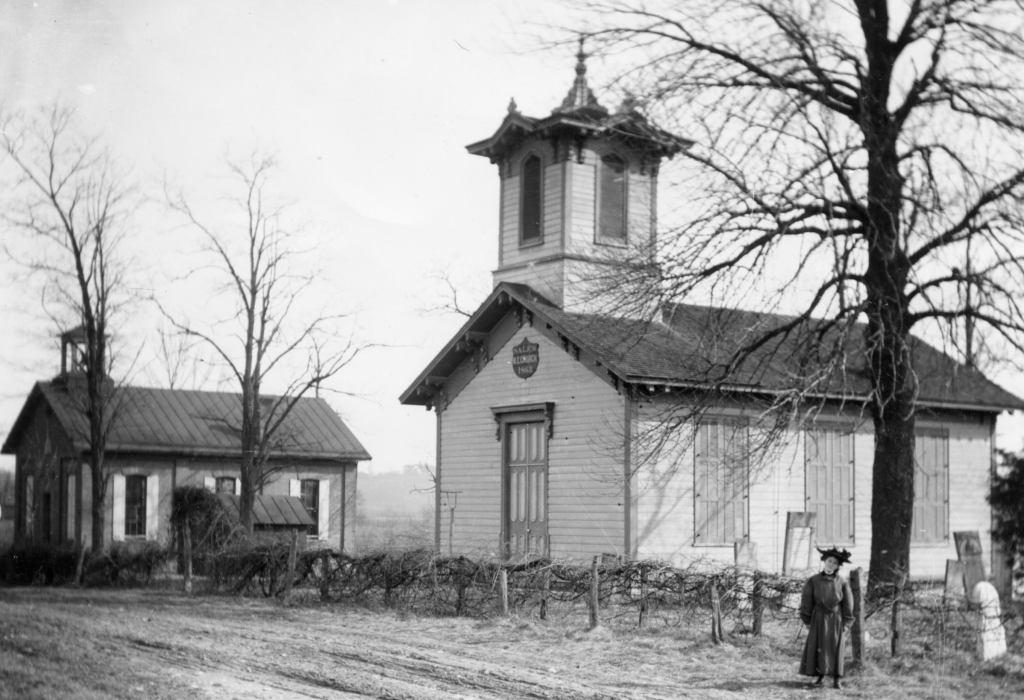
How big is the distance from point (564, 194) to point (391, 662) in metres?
12.5

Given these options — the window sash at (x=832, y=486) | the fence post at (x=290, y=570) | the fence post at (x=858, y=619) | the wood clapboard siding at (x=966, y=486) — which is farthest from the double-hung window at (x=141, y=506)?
the fence post at (x=858, y=619)

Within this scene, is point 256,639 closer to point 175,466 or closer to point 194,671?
point 194,671

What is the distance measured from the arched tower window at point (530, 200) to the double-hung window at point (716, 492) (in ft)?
18.5

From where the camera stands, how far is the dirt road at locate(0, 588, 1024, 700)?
468 inches

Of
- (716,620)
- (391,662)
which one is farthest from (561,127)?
(391,662)

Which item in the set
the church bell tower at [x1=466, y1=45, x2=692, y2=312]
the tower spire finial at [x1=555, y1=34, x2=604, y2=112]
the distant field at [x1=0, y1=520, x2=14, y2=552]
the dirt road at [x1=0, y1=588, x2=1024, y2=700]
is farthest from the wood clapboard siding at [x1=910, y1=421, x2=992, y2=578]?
the distant field at [x1=0, y1=520, x2=14, y2=552]

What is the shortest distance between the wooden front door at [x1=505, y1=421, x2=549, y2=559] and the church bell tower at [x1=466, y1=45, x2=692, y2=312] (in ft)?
8.83

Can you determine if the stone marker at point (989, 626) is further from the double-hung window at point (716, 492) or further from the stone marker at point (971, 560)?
the double-hung window at point (716, 492)

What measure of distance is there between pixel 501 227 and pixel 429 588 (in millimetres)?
8864

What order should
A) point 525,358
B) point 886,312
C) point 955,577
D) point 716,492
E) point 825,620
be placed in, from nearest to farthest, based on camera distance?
point 825,620
point 955,577
point 886,312
point 716,492
point 525,358

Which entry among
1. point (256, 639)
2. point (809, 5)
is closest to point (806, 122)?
point (809, 5)

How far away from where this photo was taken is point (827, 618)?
1324 centimetres

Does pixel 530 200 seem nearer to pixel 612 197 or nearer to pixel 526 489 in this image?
pixel 612 197

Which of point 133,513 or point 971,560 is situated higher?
point 971,560
